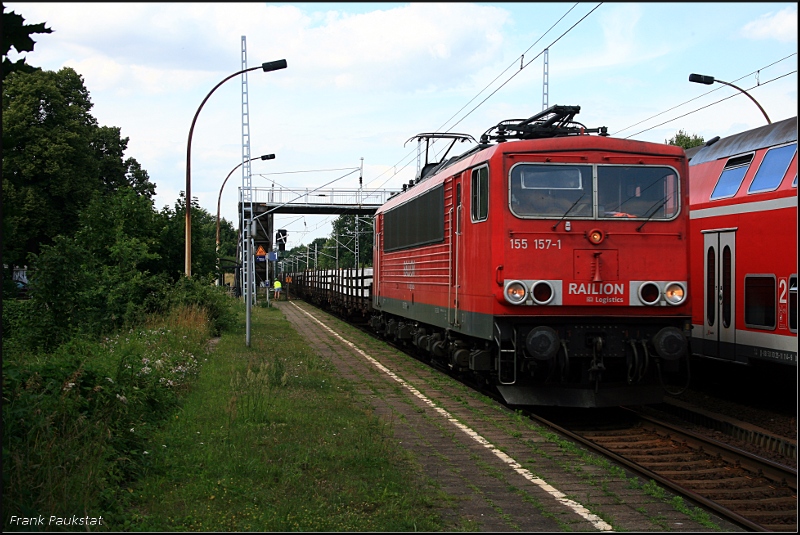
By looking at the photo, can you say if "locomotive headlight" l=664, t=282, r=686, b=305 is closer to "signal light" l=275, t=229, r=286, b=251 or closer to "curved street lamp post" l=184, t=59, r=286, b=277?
"curved street lamp post" l=184, t=59, r=286, b=277

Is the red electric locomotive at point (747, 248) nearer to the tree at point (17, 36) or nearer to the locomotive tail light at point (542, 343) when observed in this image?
the locomotive tail light at point (542, 343)

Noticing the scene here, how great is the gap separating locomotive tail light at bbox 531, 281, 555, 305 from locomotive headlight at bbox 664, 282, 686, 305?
153cm

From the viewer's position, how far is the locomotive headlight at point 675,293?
1044cm

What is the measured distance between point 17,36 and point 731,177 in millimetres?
10135

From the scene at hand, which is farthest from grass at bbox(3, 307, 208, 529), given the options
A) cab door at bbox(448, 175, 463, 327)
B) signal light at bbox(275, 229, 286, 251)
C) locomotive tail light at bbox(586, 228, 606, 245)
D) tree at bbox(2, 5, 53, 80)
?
signal light at bbox(275, 229, 286, 251)

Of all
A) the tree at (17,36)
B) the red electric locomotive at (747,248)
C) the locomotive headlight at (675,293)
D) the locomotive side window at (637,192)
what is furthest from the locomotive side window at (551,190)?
the tree at (17,36)

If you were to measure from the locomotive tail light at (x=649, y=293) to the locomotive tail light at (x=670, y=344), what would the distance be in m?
0.46

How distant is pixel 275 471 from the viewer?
7082mm

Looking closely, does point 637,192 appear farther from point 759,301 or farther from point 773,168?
point 759,301

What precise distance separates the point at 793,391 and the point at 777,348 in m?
2.11

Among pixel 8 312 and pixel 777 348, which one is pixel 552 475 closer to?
pixel 777 348

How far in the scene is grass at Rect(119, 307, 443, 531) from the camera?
5.91 meters

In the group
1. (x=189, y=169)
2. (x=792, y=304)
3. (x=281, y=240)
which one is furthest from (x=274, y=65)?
(x=281, y=240)

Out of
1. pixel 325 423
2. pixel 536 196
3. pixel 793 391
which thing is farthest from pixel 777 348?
pixel 325 423
